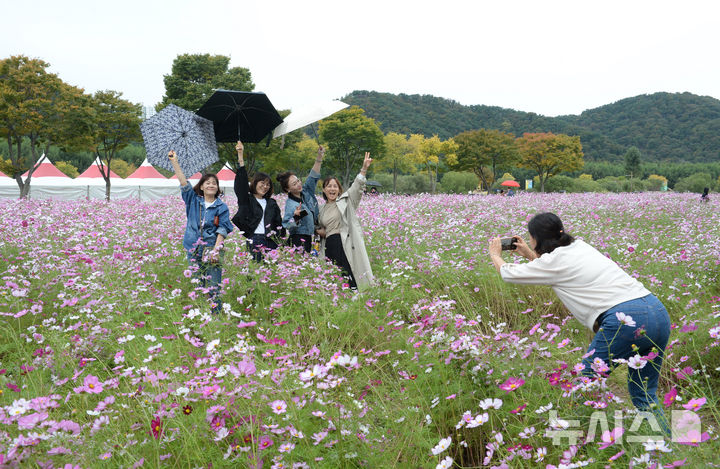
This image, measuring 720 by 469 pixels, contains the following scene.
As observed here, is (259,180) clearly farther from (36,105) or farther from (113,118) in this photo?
(113,118)

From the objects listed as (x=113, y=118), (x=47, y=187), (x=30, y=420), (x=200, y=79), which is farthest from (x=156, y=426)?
(x=200, y=79)

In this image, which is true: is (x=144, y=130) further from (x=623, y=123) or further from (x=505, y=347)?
(x=623, y=123)

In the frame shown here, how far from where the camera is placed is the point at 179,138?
589 centimetres

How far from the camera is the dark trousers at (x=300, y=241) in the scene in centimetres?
552

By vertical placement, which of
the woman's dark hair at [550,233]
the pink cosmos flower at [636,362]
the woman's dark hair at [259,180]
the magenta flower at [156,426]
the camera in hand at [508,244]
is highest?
the woman's dark hair at [259,180]

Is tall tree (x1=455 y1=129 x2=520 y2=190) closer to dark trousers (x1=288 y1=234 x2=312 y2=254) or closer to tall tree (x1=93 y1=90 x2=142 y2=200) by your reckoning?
tall tree (x1=93 y1=90 x2=142 y2=200)

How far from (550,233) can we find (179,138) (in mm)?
4863

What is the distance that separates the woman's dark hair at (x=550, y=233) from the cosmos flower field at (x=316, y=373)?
547 mm

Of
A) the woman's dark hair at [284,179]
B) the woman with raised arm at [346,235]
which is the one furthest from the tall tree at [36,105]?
the woman with raised arm at [346,235]

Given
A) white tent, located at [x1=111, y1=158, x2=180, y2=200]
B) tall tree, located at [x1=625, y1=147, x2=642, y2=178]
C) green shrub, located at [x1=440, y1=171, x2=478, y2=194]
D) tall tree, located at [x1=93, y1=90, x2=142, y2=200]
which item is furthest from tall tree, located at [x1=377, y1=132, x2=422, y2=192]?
tall tree, located at [x1=625, y1=147, x2=642, y2=178]

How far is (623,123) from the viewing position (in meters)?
97.7

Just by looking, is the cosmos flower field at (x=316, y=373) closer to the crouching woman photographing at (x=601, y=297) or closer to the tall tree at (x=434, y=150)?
the crouching woman photographing at (x=601, y=297)

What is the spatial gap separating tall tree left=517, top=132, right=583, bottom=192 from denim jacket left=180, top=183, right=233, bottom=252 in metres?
44.2

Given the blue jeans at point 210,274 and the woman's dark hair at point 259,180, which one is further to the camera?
the woman's dark hair at point 259,180
